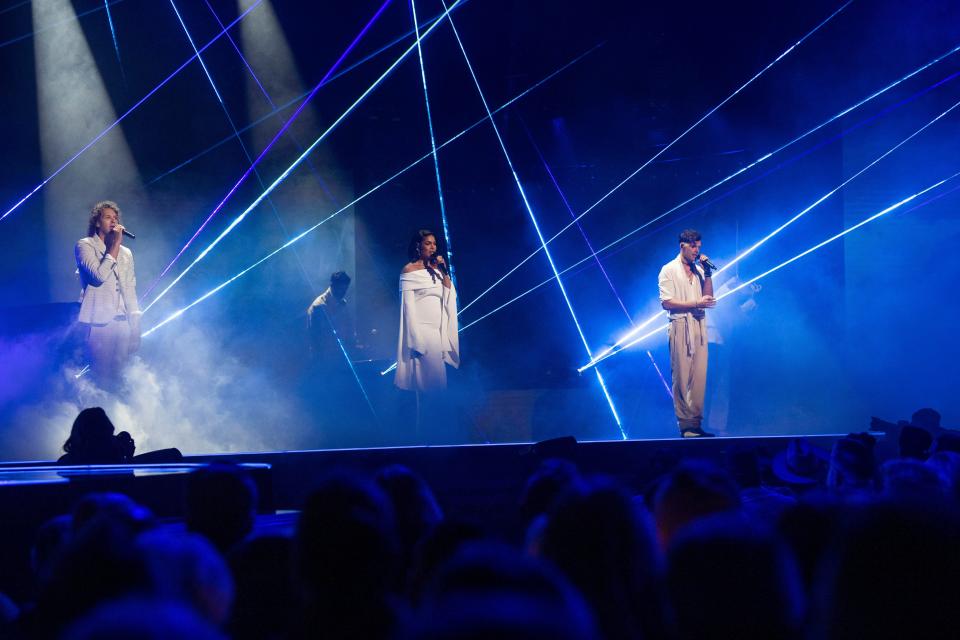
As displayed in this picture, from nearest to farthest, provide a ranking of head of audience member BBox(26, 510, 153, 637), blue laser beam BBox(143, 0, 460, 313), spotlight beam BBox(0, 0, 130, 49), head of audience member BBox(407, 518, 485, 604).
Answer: head of audience member BBox(26, 510, 153, 637), head of audience member BBox(407, 518, 485, 604), spotlight beam BBox(0, 0, 130, 49), blue laser beam BBox(143, 0, 460, 313)

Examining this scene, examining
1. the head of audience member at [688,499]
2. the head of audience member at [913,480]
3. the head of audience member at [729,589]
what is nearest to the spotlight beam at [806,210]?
the head of audience member at [913,480]

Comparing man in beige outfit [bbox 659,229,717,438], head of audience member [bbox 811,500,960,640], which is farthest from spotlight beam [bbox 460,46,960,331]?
head of audience member [bbox 811,500,960,640]

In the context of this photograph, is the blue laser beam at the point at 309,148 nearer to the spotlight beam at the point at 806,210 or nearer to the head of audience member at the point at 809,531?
the spotlight beam at the point at 806,210

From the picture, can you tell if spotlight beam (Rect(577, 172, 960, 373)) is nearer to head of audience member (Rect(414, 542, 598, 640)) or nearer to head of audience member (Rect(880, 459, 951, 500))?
head of audience member (Rect(880, 459, 951, 500))

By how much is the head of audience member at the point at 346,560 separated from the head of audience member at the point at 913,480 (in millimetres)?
2157

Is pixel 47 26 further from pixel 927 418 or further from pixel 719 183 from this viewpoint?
pixel 927 418

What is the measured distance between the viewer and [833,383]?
463 inches

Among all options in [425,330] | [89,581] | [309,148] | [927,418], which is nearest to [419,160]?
[309,148]

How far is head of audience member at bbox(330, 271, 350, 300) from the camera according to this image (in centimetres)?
1043

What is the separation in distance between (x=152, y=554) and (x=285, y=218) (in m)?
9.91

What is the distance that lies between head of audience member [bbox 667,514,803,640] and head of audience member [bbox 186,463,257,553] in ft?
5.98

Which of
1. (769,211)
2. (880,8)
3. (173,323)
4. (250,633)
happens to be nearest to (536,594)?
(250,633)

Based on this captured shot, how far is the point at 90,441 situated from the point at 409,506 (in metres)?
4.06

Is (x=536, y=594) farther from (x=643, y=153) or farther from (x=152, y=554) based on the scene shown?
(x=643, y=153)
